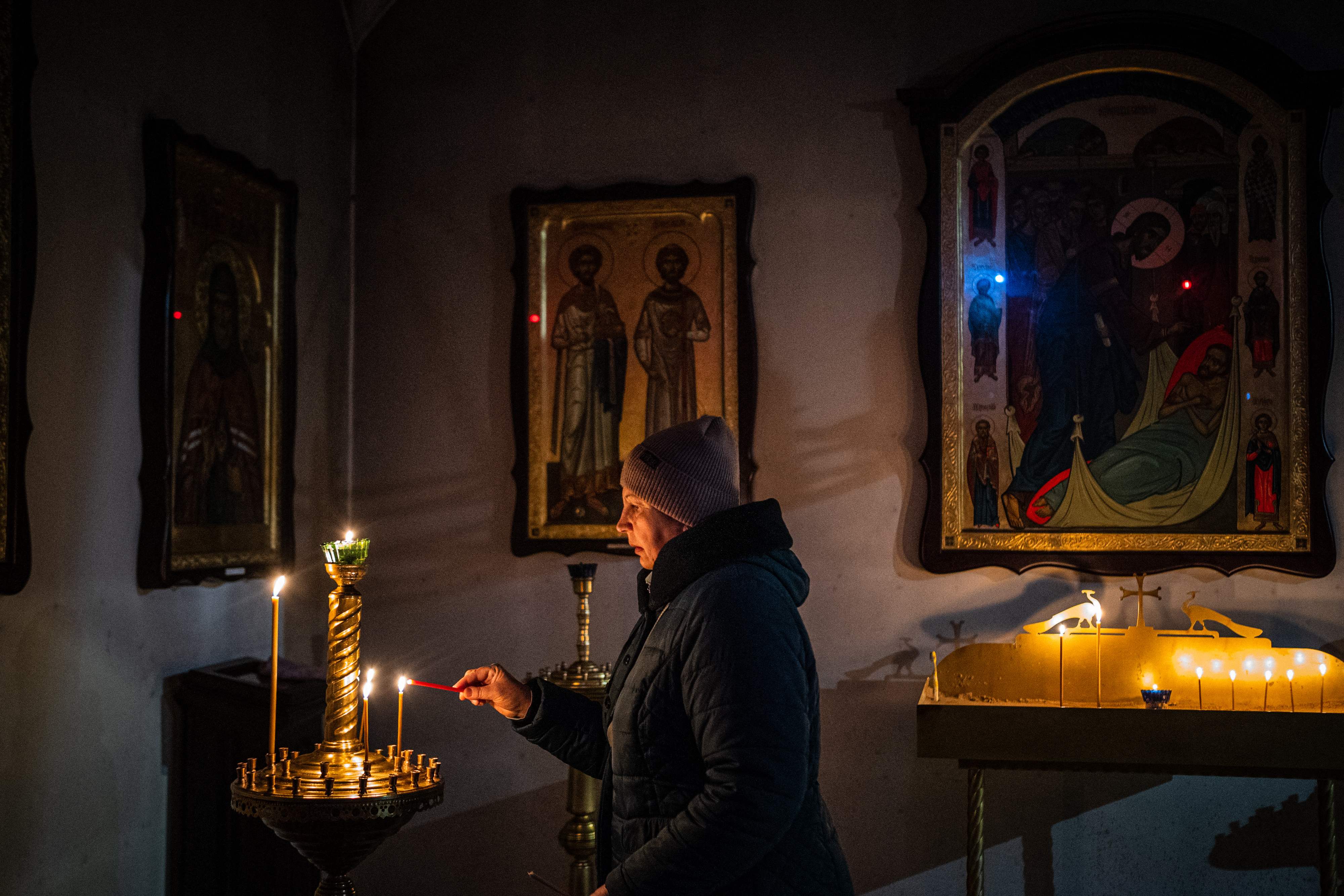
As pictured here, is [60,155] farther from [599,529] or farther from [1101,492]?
[1101,492]

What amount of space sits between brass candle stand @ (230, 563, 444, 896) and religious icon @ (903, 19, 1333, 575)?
264 cm

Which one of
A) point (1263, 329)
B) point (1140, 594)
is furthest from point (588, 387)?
point (1263, 329)

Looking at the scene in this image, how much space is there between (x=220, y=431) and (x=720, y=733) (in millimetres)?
2680

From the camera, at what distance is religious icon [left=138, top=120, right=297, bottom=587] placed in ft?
12.1

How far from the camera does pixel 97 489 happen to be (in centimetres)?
348

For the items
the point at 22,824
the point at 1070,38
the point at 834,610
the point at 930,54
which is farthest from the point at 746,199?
the point at 22,824

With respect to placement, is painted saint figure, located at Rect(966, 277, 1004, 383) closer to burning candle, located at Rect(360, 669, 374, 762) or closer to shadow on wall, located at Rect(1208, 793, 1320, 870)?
shadow on wall, located at Rect(1208, 793, 1320, 870)

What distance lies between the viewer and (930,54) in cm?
457

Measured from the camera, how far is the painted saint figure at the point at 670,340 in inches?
182

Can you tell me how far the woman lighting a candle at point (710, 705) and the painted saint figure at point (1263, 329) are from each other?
8.95ft

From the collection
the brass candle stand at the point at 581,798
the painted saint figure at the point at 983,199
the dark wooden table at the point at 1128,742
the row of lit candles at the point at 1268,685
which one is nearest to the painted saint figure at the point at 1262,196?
the painted saint figure at the point at 983,199

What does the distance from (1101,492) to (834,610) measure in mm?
1089

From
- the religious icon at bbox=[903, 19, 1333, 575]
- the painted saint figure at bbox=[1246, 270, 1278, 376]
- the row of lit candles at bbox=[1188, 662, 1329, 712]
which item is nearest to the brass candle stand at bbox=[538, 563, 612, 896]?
the religious icon at bbox=[903, 19, 1333, 575]

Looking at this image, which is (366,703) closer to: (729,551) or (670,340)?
(729,551)
